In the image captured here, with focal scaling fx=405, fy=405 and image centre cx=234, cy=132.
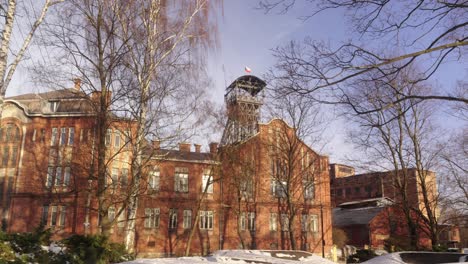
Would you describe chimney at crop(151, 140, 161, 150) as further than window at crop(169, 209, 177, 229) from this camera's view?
No

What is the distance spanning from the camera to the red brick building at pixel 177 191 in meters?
32.3

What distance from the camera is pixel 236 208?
112 feet

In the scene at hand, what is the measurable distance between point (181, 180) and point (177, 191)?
1050 millimetres

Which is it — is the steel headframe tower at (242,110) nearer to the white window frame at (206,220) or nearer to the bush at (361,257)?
the white window frame at (206,220)

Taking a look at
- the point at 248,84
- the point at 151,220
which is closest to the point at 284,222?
the point at 151,220

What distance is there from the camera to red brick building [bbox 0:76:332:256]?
1271 inches

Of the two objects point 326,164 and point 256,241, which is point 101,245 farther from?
point 326,164

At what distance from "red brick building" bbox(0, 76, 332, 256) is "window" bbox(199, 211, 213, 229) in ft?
0.29

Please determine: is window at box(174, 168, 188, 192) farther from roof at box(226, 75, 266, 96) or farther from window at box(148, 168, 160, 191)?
roof at box(226, 75, 266, 96)

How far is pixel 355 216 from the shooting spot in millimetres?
48562

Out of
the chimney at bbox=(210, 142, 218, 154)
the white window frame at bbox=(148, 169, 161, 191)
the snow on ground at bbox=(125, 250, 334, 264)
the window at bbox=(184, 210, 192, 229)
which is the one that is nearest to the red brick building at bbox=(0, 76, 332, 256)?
the window at bbox=(184, 210, 192, 229)

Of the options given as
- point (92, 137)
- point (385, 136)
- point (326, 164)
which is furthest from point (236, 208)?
point (92, 137)

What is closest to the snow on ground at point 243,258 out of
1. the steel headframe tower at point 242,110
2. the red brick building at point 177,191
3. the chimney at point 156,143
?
the chimney at point 156,143

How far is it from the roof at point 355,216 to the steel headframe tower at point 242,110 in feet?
59.1
